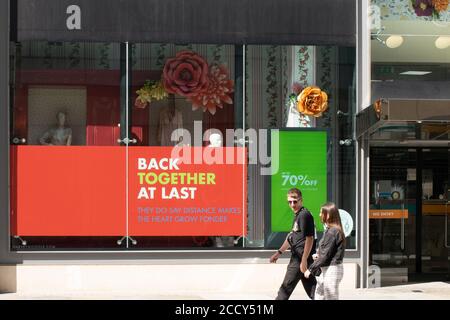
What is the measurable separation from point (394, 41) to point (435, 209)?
3.19 metres

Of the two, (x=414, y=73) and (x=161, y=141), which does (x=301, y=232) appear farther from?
(x=414, y=73)

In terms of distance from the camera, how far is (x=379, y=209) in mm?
13453

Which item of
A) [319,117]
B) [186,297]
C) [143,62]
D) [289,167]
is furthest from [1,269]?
[319,117]

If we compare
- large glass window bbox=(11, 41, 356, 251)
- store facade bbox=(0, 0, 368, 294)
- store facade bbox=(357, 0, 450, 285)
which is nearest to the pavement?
store facade bbox=(0, 0, 368, 294)

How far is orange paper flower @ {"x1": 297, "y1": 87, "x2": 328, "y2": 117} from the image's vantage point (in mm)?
12867

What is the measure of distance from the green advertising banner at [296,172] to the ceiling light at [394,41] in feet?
6.44

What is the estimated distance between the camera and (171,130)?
12.6 meters

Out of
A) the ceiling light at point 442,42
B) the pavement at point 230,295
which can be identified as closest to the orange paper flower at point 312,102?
the ceiling light at point 442,42

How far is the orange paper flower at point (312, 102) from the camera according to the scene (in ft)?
42.2

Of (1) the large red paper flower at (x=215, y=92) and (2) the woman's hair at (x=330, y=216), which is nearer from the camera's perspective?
(2) the woman's hair at (x=330, y=216)

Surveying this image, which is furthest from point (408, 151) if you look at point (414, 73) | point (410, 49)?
point (410, 49)

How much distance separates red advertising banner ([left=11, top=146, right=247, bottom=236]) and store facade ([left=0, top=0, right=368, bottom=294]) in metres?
0.02

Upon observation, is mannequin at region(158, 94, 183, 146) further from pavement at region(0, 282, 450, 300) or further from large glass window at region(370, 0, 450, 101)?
large glass window at region(370, 0, 450, 101)

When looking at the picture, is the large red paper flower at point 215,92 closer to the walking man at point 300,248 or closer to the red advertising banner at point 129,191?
the red advertising banner at point 129,191
